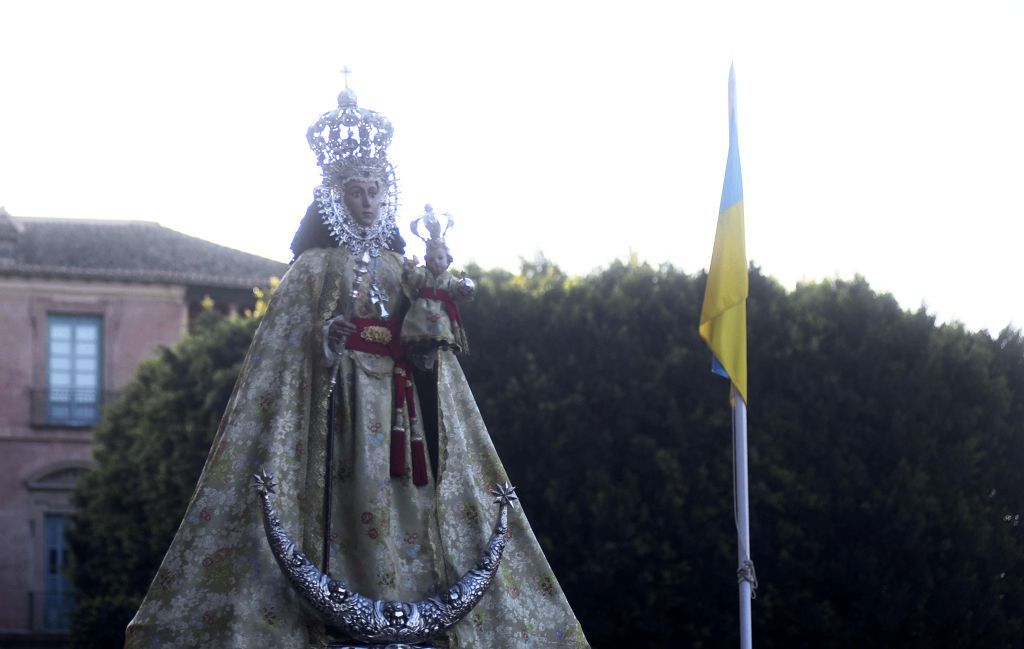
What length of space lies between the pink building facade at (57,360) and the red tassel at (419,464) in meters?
30.8

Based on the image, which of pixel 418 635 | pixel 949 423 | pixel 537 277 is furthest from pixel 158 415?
pixel 418 635

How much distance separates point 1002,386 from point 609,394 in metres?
5.37

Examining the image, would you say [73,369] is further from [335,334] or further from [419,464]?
[335,334]

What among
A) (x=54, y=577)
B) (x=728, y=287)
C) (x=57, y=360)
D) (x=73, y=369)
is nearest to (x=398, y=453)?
(x=728, y=287)

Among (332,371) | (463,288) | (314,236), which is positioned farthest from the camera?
(314,236)

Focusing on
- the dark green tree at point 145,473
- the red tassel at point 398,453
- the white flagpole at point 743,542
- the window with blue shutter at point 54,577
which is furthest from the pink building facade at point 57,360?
the red tassel at point 398,453

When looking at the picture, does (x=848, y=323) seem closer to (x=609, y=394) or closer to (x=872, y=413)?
(x=872, y=413)

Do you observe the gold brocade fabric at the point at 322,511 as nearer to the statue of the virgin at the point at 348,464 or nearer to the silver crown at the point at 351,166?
the statue of the virgin at the point at 348,464

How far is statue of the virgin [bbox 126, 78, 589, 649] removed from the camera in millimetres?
10539

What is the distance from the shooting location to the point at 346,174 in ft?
37.3

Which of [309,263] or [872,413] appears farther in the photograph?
[872,413]

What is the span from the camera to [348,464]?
1102cm

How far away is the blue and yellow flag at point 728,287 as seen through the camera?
1359cm

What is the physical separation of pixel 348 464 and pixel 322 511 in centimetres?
34
